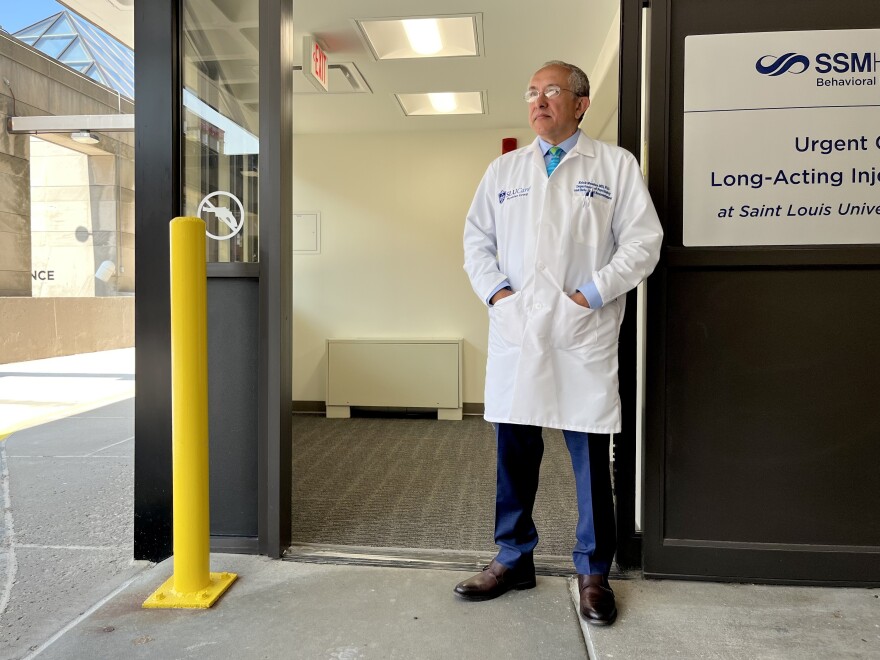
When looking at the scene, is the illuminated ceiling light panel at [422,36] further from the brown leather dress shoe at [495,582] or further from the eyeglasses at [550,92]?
the brown leather dress shoe at [495,582]

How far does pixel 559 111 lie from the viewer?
183cm

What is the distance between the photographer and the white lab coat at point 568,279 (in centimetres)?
175

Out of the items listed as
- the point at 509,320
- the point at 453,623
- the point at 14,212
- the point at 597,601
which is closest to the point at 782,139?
the point at 509,320

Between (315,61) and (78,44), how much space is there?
2937mm

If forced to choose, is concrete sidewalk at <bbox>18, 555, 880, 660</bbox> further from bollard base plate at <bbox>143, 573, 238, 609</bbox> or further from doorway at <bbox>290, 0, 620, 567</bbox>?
doorway at <bbox>290, 0, 620, 567</bbox>

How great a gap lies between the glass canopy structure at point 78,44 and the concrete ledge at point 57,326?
2.75 m

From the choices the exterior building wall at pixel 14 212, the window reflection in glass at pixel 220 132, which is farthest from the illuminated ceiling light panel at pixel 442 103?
the exterior building wall at pixel 14 212

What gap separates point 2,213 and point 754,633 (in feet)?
29.2

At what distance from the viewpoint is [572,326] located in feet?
5.74

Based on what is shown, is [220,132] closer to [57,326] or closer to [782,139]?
[782,139]

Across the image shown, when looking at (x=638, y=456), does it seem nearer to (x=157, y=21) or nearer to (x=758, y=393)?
(x=758, y=393)

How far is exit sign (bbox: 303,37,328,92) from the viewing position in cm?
378

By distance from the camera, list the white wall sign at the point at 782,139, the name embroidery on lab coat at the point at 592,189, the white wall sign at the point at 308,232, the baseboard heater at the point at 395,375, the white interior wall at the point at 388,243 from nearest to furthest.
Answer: the name embroidery on lab coat at the point at 592,189 < the white wall sign at the point at 782,139 < the baseboard heater at the point at 395,375 < the white interior wall at the point at 388,243 < the white wall sign at the point at 308,232

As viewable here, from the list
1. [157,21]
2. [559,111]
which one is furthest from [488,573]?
[157,21]
